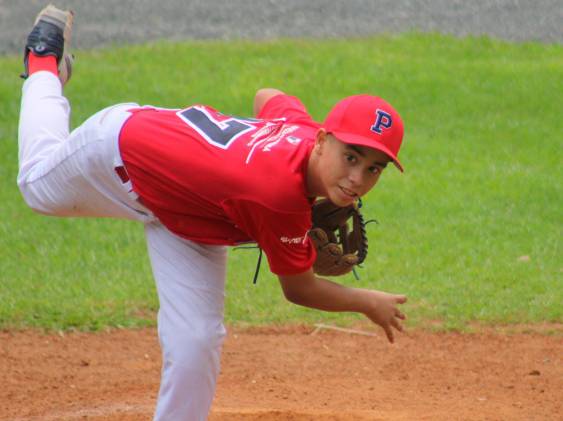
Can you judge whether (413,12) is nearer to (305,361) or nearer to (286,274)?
(305,361)

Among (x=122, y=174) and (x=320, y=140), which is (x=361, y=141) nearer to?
(x=320, y=140)

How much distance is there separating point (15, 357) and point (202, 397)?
247cm

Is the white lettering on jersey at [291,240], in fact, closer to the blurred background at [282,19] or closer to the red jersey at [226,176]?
the red jersey at [226,176]

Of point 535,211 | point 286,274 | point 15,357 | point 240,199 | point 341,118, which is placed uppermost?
point 341,118

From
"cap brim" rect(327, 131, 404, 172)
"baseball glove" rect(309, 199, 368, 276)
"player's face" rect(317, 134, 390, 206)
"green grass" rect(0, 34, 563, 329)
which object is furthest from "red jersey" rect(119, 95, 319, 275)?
"green grass" rect(0, 34, 563, 329)

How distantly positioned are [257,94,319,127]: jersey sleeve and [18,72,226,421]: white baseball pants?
0.65 metres

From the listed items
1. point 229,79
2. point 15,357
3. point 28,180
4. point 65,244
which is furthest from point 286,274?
point 229,79

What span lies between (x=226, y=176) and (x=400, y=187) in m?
5.50

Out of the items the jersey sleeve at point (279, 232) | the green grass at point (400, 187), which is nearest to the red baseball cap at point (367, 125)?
the jersey sleeve at point (279, 232)

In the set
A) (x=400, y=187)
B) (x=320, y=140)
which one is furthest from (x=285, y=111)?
(x=400, y=187)

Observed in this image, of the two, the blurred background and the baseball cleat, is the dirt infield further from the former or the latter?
the blurred background

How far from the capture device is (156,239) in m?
5.11

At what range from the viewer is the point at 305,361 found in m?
7.07

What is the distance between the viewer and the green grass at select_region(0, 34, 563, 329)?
26.2ft
